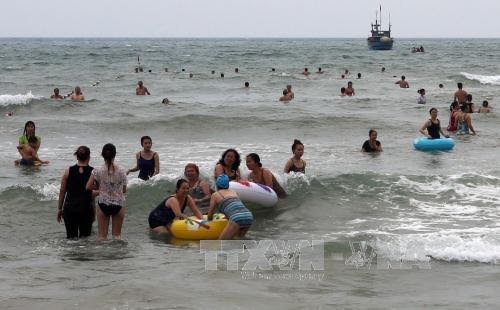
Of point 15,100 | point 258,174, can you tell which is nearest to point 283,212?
point 258,174

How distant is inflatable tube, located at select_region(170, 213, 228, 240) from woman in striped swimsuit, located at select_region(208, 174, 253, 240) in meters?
0.09

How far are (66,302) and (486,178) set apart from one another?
29.6 feet

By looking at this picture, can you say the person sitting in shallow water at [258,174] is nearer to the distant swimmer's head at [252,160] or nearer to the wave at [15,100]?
the distant swimmer's head at [252,160]

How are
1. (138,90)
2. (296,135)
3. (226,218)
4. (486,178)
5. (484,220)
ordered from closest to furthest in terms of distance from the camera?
(226,218)
(484,220)
(486,178)
(296,135)
(138,90)

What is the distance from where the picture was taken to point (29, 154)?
1499 cm

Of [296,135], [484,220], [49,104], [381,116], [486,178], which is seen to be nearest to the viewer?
[484,220]

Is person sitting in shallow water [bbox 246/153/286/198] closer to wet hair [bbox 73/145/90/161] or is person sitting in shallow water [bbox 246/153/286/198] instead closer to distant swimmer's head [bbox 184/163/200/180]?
distant swimmer's head [bbox 184/163/200/180]

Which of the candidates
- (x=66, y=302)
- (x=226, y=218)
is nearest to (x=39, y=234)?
(x=226, y=218)

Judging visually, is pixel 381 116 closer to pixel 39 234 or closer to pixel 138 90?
pixel 138 90

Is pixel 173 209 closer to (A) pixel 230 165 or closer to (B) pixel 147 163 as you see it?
(A) pixel 230 165

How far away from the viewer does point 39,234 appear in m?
9.99

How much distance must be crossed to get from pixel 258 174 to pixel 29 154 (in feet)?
20.7

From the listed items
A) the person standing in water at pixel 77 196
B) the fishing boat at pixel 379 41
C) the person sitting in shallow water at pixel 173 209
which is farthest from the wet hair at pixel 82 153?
the fishing boat at pixel 379 41

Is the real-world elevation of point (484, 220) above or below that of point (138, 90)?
below
